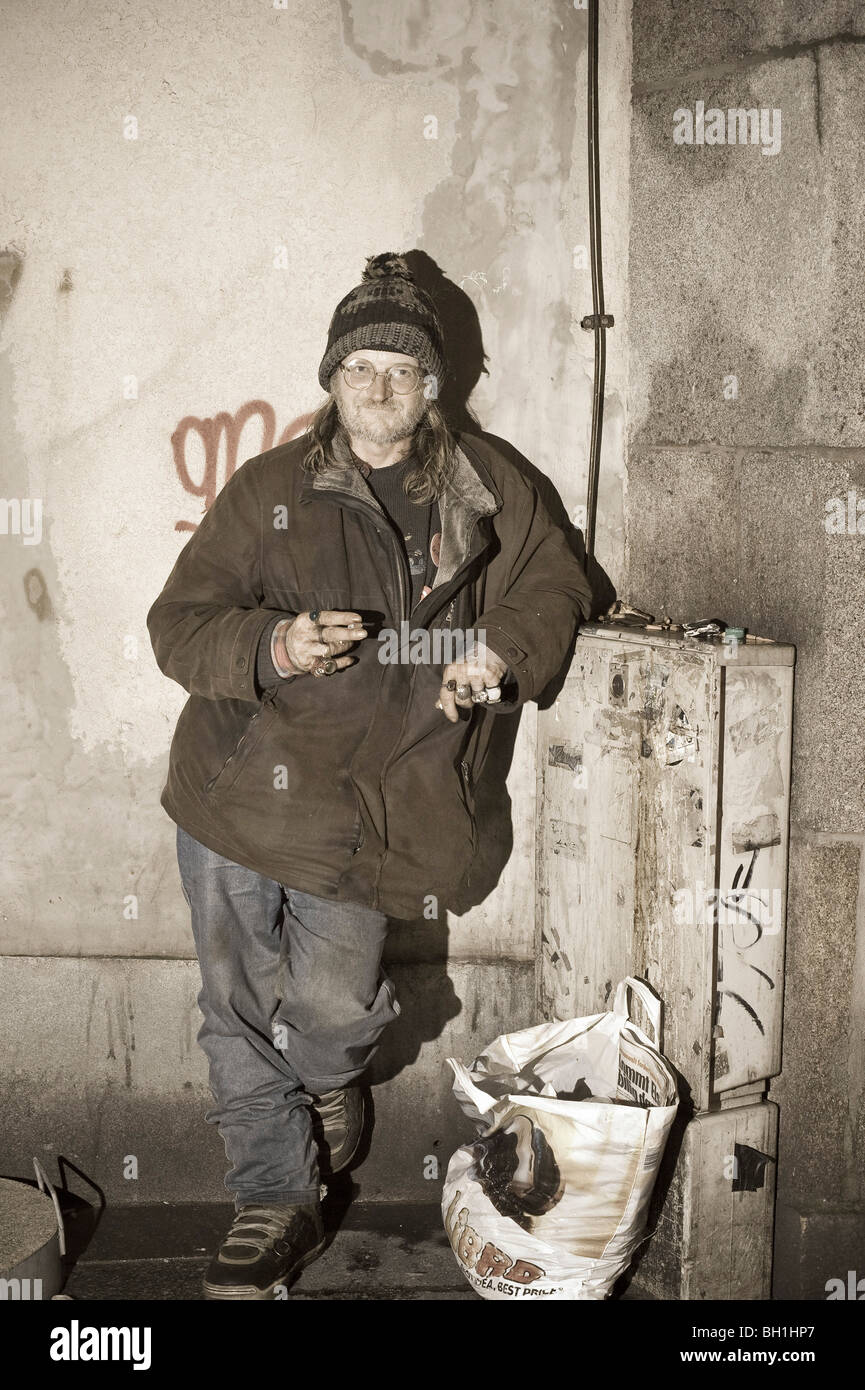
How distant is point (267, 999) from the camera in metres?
3.38

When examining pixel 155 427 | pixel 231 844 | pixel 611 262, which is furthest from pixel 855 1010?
pixel 155 427

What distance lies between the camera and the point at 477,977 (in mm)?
3787

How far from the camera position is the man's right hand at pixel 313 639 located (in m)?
2.82

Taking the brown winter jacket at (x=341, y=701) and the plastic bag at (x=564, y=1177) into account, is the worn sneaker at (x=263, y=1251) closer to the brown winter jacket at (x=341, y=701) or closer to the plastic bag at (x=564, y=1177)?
the plastic bag at (x=564, y=1177)

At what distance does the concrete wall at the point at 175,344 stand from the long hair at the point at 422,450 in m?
0.35

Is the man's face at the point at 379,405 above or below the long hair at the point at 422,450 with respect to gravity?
above

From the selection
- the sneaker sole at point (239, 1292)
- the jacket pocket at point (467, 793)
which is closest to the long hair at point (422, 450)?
the jacket pocket at point (467, 793)

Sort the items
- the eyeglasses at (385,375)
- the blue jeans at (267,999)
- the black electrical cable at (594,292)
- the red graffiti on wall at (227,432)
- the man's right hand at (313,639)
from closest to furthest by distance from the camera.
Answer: the man's right hand at (313,639) < the eyeglasses at (385,375) < the blue jeans at (267,999) < the black electrical cable at (594,292) < the red graffiti on wall at (227,432)

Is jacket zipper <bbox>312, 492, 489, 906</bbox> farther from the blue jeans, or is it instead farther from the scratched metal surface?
the scratched metal surface

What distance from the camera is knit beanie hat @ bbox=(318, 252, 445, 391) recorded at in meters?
3.11

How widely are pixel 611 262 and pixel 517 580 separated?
0.96 meters

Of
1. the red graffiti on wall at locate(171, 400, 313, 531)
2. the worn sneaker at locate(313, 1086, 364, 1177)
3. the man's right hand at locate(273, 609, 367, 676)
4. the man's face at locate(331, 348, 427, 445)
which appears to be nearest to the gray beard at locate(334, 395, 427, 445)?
the man's face at locate(331, 348, 427, 445)

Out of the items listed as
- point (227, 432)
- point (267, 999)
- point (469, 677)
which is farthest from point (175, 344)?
point (267, 999)

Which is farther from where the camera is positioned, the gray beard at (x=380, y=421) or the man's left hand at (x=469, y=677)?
the gray beard at (x=380, y=421)
